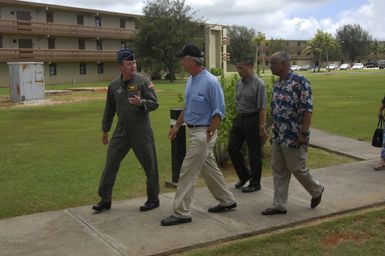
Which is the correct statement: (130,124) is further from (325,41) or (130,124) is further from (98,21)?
(325,41)

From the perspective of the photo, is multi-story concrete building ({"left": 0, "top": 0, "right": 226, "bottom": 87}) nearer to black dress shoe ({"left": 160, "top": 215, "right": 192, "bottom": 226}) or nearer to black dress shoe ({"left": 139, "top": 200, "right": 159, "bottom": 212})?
black dress shoe ({"left": 139, "top": 200, "right": 159, "bottom": 212})

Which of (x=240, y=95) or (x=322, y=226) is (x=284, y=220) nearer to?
(x=322, y=226)

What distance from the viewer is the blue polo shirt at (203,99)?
5004 mm

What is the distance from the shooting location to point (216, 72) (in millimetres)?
9914

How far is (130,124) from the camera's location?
5.49m

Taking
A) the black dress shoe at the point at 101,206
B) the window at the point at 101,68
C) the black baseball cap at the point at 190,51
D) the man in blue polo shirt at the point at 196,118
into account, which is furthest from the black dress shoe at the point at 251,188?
the window at the point at 101,68

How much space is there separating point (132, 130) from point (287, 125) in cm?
163

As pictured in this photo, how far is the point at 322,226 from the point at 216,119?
147 centimetres

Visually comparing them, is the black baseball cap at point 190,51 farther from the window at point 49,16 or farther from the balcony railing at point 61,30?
the window at point 49,16

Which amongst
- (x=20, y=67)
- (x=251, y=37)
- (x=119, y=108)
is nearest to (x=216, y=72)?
(x=119, y=108)

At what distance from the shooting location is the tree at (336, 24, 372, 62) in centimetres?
12219

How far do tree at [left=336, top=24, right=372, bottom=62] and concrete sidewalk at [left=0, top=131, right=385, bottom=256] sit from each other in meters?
123

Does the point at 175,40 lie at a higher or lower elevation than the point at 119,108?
higher

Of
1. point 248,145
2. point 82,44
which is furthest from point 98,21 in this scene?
point 248,145
